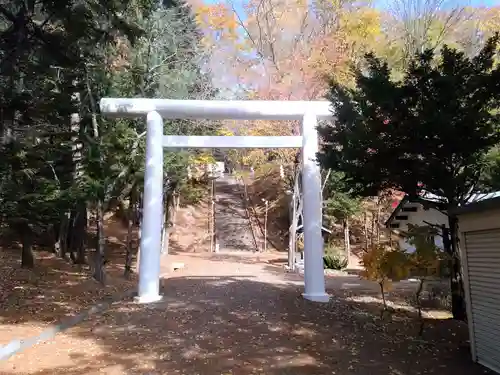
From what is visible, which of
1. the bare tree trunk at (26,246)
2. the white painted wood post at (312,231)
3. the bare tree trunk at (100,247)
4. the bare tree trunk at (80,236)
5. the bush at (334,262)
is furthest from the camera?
the bush at (334,262)

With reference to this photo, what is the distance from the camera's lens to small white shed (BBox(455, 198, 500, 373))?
17.3ft

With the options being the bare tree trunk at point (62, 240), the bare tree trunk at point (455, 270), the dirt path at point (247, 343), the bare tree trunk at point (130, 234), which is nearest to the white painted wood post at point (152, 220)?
the dirt path at point (247, 343)

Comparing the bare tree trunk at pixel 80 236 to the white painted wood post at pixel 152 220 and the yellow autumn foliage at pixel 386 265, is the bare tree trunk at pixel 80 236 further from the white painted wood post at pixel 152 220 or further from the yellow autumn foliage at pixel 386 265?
the yellow autumn foliage at pixel 386 265

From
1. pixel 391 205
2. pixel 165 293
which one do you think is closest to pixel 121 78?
pixel 165 293

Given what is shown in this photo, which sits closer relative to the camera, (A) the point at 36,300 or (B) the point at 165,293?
(A) the point at 36,300

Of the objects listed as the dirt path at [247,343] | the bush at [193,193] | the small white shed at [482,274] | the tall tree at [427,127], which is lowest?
the dirt path at [247,343]

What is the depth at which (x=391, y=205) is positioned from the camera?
86.6 feet

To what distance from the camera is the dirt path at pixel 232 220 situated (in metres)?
27.3

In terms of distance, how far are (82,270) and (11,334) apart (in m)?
6.64

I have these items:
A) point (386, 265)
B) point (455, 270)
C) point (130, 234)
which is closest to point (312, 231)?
point (386, 265)

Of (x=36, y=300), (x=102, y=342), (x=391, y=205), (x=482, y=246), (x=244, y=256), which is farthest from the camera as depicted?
(x=391, y=205)

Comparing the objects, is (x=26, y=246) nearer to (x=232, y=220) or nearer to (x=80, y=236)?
(x=80, y=236)

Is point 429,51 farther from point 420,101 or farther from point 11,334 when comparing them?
point 11,334

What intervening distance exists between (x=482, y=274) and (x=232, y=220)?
24838 millimetres
